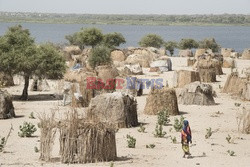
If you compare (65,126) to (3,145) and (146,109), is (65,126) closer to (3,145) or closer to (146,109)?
(3,145)

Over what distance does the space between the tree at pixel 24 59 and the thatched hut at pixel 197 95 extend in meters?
5.69

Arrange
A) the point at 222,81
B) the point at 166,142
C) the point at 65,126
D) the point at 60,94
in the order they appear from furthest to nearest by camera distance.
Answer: the point at 222,81 → the point at 60,94 → the point at 166,142 → the point at 65,126

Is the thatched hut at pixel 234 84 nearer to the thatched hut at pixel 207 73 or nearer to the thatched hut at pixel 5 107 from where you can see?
the thatched hut at pixel 207 73

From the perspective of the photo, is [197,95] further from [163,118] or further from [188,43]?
[188,43]

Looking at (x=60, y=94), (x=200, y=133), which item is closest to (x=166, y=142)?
(x=200, y=133)

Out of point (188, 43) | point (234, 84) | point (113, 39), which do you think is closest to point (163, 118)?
point (234, 84)

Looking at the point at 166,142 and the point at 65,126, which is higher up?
Result: the point at 65,126

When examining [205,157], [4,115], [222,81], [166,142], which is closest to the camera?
[205,157]

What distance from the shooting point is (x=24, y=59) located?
85.6ft

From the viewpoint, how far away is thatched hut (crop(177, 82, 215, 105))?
24406mm

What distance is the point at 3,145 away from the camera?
49.2 ft

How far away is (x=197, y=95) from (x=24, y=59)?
281 inches

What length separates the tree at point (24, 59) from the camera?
2608 cm

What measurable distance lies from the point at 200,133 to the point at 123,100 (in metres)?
2.44
